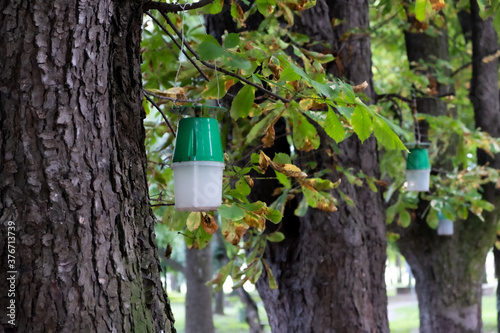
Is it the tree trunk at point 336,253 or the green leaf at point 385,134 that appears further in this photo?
the tree trunk at point 336,253

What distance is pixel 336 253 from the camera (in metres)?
3.91

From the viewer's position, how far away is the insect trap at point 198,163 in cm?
198

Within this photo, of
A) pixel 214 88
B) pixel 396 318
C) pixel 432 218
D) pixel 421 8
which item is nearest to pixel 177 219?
pixel 214 88

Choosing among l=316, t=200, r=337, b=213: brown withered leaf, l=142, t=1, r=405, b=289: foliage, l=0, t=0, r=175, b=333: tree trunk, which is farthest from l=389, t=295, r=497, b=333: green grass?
l=0, t=0, r=175, b=333: tree trunk

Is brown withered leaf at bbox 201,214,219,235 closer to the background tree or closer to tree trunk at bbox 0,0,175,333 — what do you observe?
tree trunk at bbox 0,0,175,333

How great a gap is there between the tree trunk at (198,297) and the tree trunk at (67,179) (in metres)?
7.69

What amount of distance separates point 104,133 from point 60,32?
31 centimetres

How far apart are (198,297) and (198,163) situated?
7928 millimetres

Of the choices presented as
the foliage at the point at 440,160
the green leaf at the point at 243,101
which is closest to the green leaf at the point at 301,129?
the green leaf at the point at 243,101

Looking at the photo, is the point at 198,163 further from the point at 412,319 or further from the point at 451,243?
the point at 412,319

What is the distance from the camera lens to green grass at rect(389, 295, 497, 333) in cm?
1664

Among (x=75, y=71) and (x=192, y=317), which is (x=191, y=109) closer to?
(x=75, y=71)

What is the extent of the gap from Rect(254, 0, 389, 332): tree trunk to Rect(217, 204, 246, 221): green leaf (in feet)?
6.43

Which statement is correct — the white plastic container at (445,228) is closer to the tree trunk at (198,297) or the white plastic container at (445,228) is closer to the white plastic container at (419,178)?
the white plastic container at (419,178)
